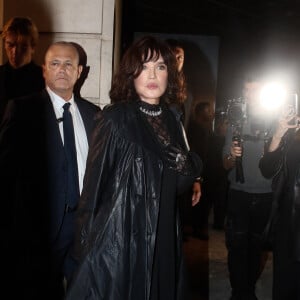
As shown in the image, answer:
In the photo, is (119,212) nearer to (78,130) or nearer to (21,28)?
(78,130)

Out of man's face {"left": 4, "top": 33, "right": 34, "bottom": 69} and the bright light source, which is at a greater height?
man's face {"left": 4, "top": 33, "right": 34, "bottom": 69}

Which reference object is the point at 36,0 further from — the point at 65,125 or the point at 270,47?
the point at 270,47

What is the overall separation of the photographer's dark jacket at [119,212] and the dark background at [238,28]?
3.14m

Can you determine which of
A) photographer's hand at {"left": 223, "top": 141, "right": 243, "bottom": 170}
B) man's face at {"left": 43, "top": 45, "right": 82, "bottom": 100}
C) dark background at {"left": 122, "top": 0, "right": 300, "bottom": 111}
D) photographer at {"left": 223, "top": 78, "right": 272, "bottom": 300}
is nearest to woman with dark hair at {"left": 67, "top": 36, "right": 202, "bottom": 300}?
man's face at {"left": 43, "top": 45, "right": 82, "bottom": 100}

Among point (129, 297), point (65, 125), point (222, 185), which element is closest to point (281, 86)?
point (65, 125)

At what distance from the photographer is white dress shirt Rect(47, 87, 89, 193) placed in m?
2.75

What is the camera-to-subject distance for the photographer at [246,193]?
3.34 metres

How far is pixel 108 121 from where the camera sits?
233cm

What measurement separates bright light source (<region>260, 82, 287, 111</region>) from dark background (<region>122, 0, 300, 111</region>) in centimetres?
187

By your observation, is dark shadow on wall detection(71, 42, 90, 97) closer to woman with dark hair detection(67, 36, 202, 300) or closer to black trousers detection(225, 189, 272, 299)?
woman with dark hair detection(67, 36, 202, 300)

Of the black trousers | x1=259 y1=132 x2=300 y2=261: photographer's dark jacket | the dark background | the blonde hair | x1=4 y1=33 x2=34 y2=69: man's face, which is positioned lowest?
the black trousers

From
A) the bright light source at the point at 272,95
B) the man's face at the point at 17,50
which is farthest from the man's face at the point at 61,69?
the bright light source at the point at 272,95

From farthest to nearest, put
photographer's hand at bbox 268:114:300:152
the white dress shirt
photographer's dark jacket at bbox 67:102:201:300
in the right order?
photographer's hand at bbox 268:114:300:152
the white dress shirt
photographer's dark jacket at bbox 67:102:201:300

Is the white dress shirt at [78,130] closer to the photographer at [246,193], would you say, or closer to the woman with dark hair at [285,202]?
the photographer at [246,193]
